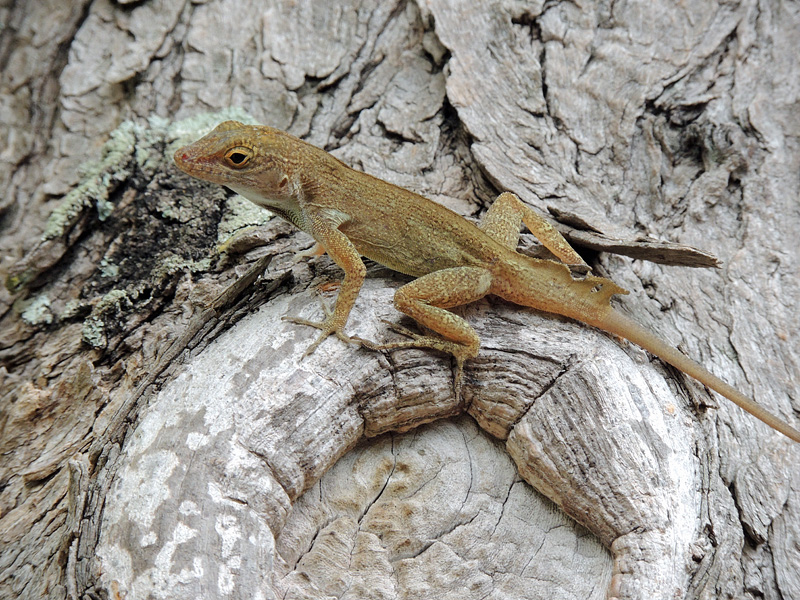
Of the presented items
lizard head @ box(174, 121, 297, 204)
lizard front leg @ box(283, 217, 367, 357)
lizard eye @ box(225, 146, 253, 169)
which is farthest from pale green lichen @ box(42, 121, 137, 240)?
lizard front leg @ box(283, 217, 367, 357)

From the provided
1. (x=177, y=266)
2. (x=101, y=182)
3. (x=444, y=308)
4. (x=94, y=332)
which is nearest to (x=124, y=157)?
(x=101, y=182)

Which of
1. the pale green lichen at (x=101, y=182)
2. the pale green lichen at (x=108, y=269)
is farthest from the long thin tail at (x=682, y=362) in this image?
the pale green lichen at (x=101, y=182)

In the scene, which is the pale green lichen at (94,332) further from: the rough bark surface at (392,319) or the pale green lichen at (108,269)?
the pale green lichen at (108,269)

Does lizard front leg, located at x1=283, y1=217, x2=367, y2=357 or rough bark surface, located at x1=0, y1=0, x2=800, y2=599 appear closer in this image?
rough bark surface, located at x1=0, y1=0, x2=800, y2=599

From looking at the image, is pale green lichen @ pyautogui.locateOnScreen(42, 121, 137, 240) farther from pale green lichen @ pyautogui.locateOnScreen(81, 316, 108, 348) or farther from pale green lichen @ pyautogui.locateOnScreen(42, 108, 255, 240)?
pale green lichen @ pyautogui.locateOnScreen(81, 316, 108, 348)

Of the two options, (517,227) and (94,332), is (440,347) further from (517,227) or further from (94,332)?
(94,332)

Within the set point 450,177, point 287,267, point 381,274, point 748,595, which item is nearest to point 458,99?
point 450,177

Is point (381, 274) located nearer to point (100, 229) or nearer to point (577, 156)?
point (577, 156)
